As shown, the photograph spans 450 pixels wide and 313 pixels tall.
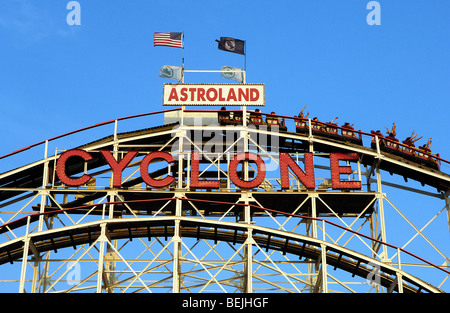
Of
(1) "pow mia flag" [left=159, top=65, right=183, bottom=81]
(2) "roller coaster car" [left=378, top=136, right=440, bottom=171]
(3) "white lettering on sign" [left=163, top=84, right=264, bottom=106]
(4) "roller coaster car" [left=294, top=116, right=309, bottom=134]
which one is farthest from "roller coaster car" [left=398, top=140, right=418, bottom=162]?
(1) "pow mia flag" [left=159, top=65, right=183, bottom=81]

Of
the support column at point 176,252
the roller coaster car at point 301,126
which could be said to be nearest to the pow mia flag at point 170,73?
the roller coaster car at point 301,126

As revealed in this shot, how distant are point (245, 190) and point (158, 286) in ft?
23.1

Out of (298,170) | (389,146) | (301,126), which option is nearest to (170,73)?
(301,126)

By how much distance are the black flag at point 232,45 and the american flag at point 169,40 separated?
8.01 feet

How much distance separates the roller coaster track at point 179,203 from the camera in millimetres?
41531

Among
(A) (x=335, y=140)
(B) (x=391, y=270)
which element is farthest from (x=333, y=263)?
(A) (x=335, y=140)

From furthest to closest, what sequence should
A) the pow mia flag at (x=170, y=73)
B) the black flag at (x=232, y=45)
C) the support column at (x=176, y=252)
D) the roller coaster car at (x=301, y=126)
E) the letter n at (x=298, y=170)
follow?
the black flag at (x=232, y=45) < the pow mia flag at (x=170, y=73) < the roller coaster car at (x=301, y=126) < the letter n at (x=298, y=170) < the support column at (x=176, y=252)

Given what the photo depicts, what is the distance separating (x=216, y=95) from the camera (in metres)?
48.0

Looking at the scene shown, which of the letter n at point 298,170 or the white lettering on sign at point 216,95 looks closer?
the letter n at point 298,170

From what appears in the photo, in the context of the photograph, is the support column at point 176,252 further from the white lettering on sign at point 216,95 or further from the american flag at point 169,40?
the american flag at point 169,40

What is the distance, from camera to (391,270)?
39906 mm
